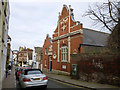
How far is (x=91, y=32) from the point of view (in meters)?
20.2

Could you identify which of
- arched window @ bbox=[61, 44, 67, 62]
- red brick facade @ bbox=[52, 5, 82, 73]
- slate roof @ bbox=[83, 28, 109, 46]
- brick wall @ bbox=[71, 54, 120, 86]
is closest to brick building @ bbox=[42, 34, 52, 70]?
red brick facade @ bbox=[52, 5, 82, 73]

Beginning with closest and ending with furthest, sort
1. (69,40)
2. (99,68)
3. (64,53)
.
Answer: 1. (99,68)
2. (69,40)
3. (64,53)

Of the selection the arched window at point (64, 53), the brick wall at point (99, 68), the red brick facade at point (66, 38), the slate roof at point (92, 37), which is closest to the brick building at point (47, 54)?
the red brick facade at point (66, 38)

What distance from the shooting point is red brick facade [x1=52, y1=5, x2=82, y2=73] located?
59.1ft

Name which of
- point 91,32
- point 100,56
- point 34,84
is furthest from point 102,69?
point 91,32

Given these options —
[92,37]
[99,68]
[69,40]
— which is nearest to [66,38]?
[69,40]

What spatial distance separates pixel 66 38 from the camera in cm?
2030

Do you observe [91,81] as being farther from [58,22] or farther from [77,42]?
[58,22]

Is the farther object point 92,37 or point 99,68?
point 92,37

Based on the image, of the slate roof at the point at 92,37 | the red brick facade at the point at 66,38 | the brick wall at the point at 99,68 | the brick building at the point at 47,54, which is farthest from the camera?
the brick building at the point at 47,54

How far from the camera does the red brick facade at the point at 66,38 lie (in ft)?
59.1

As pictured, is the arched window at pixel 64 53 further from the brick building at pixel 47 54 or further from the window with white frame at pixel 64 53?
the brick building at pixel 47 54

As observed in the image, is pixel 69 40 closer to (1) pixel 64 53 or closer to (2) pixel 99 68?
(1) pixel 64 53

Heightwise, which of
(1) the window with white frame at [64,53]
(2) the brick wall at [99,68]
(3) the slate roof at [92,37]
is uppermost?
(3) the slate roof at [92,37]
